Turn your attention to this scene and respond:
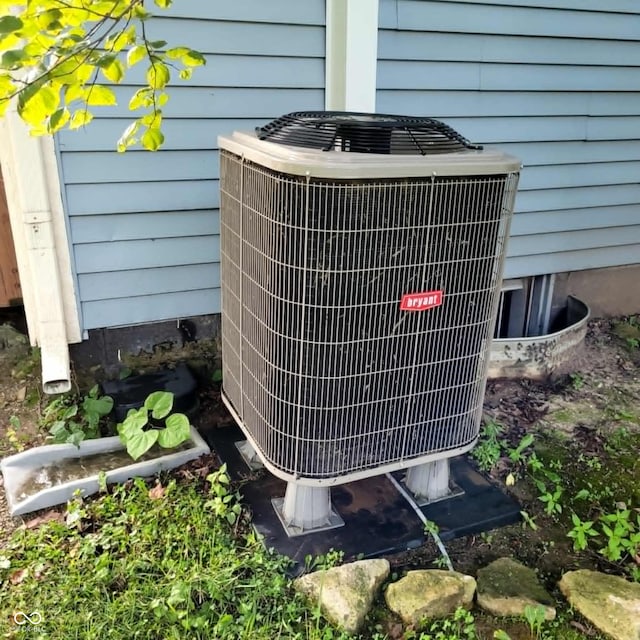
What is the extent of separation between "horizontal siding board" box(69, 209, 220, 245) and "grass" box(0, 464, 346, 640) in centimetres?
105

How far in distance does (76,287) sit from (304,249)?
1.27 metres

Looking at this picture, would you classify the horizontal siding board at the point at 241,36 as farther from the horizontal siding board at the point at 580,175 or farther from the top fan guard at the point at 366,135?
the horizontal siding board at the point at 580,175

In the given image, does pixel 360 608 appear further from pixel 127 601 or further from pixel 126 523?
pixel 126 523

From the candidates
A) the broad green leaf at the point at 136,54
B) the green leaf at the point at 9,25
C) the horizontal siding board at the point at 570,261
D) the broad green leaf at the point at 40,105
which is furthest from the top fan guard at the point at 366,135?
the horizontal siding board at the point at 570,261

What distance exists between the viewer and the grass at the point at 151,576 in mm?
1715

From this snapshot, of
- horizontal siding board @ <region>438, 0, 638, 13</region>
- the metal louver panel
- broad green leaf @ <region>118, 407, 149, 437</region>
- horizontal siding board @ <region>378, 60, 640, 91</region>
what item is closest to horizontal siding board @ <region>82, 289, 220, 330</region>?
broad green leaf @ <region>118, 407, 149, 437</region>

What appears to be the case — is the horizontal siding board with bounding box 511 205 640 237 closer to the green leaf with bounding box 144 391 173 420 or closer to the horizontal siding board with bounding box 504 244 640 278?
the horizontal siding board with bounding box 504 244 640 278

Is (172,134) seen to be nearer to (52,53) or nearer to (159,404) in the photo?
(159,404)

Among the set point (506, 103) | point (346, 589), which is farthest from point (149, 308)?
point (506, 103)

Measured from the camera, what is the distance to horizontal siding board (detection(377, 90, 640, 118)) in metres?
2.85

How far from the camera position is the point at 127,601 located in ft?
5.83

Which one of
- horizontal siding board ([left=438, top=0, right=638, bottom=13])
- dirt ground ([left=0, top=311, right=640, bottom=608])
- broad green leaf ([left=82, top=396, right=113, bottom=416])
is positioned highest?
horizontal siding board ([left=438, top=0, right=638, bottom=13])

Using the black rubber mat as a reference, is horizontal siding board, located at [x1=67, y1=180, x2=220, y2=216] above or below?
above

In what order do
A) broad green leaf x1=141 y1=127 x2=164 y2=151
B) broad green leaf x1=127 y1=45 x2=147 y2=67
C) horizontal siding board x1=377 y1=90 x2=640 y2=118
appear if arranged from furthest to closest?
1. horizontal siding board x1=377 y1=90 x2=640 y2=118
2. broad green leaf x1=141 y1=127 x2=164 y2=151
3. broad green leaf x1=127 y1=45 x2=147 y2=67
